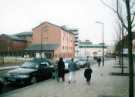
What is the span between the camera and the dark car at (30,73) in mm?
17547

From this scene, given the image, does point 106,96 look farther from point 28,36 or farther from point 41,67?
point 28,36

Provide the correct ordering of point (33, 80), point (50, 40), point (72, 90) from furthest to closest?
point (50, 40), point (33, 80), point (72, 90)

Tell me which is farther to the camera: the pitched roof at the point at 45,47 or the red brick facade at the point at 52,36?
A: the red brick facade at the point at 52,36

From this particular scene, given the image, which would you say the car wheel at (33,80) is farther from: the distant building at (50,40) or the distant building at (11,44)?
the distant building at (11,44)

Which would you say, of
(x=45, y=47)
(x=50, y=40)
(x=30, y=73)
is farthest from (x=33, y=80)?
(x=50, y=40)

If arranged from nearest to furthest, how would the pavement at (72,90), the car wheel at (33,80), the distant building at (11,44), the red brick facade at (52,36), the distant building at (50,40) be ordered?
the pavement at (72,90), the car wheel at (33,80), the distant building at (50,40), the distant building at (11,44), the red brick facade at (52,36)

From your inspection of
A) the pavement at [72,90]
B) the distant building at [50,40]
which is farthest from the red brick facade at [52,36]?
the pavement at [72,90]

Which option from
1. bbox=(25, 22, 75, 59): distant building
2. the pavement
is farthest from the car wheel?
bbox=(25, 22, 75, 59): distant building

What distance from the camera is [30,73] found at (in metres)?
18.3

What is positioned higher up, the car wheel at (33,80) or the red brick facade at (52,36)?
the red brick facade at (52,36)

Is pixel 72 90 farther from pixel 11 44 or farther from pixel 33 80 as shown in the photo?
pixel 11 44

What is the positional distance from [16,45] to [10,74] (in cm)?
9608

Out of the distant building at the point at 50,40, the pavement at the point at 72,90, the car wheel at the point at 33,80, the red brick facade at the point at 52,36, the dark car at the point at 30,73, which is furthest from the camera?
the red brick facade at the point at 52,36

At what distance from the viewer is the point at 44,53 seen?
8831 cm
